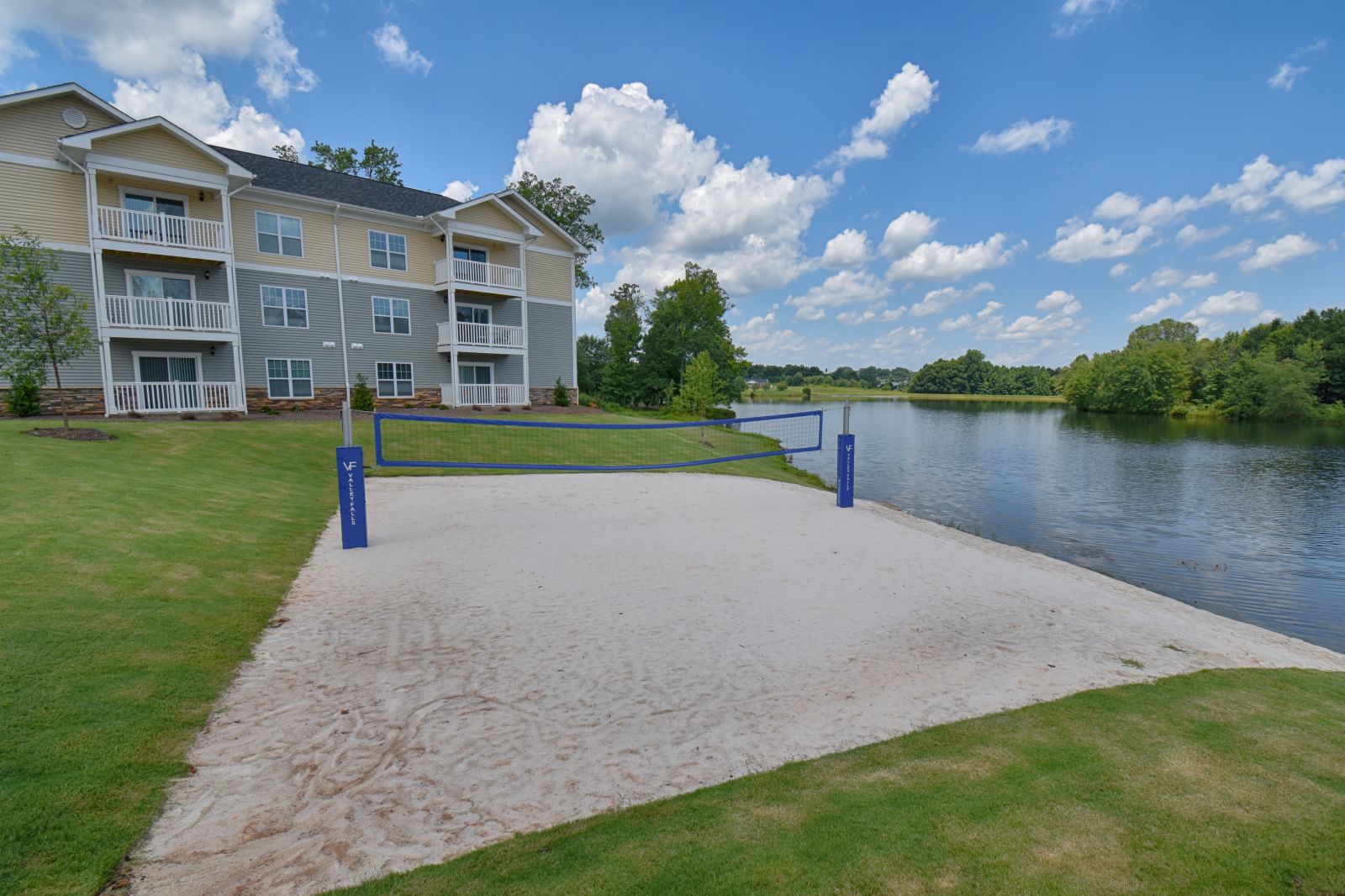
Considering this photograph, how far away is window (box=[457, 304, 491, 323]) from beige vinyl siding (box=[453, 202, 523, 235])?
147 inches

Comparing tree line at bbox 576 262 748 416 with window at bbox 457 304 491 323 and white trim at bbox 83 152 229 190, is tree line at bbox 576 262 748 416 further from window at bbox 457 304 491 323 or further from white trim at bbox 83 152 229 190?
white trim at bbox 83 152 229 190

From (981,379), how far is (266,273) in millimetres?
156673

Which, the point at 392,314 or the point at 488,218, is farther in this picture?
the point at 488,218

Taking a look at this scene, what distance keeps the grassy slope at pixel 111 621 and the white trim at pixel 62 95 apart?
1337cm

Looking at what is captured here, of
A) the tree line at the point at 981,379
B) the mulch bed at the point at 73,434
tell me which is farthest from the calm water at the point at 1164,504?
the tree line at the point at 981,379

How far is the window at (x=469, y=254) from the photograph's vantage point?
28.6m

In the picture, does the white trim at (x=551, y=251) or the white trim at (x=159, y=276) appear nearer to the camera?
the white trim at (x=159, y=276)

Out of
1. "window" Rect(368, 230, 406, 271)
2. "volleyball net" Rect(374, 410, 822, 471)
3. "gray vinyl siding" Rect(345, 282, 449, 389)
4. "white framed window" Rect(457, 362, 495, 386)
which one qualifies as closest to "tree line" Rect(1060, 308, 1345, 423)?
"volleyball net" Rect(374, 410, 822, 471)

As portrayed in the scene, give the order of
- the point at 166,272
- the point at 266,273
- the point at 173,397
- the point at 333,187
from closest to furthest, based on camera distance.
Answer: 1. the point at 173,397
2. the point at 166,272
3. the point at 266,273
4. the point at 333,187

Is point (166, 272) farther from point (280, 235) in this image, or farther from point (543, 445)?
point (543, 445)

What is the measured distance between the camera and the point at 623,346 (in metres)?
66.2

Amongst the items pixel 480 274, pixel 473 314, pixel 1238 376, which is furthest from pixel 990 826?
pixel 1238 376

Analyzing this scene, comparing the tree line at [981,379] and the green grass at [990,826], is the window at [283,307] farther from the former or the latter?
the tree line at [981,379]

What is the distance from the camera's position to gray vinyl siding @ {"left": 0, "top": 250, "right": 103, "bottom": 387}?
742 inches
